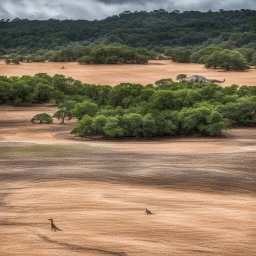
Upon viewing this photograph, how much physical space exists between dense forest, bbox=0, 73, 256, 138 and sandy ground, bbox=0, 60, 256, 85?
22.9 m

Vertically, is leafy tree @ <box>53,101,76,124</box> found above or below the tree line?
below

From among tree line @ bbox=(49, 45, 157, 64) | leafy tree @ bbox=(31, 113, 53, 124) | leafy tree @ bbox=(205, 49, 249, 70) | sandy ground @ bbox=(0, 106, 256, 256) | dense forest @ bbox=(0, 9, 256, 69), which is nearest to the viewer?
sandy ground @ bbox=(0, 106, 256, 256)

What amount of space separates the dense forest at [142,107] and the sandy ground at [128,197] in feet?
9.12

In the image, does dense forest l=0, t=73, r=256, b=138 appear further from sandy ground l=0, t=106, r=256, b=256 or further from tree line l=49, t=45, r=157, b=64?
tree line l=49, t=45, r=157, b=64

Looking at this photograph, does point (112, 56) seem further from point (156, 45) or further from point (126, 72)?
point (156, 45)

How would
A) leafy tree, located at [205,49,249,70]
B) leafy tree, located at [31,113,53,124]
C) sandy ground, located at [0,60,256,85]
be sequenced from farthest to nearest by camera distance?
leafy tree, located at [205,49,249,70] < sandy ground, located at [0,60,256,85] < leafy tree, located at [31,113,53,124]

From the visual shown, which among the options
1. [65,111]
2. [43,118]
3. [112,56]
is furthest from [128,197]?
[112,56]

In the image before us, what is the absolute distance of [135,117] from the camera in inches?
1857

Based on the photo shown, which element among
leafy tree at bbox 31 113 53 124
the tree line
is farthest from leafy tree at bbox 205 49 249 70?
leafy tree at bbox 31 113 53 124

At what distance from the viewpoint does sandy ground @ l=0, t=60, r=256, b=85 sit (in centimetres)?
9400

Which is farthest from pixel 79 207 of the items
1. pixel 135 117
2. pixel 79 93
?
pixel 79 93

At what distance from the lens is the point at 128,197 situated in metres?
26.2

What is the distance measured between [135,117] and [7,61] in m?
83.5

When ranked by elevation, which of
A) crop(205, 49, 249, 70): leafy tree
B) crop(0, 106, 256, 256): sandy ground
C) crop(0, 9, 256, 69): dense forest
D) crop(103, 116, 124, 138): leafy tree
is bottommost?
crop(0, 106, 256, 256): sandy ground
